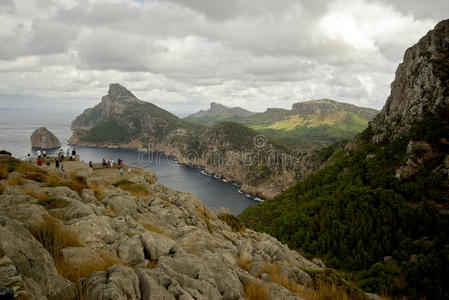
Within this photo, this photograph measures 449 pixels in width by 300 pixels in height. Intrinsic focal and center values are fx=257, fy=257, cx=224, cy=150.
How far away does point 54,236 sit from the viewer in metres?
8.12

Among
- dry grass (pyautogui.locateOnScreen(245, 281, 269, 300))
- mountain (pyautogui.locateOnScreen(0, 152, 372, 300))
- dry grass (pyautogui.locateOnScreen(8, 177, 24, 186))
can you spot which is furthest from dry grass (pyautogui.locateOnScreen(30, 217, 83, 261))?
dry grass (pyautogui.locateOnScreen(8, 177, 24, 186))

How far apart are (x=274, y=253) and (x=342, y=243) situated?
41.0 m

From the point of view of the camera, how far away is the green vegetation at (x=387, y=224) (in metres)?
37.1

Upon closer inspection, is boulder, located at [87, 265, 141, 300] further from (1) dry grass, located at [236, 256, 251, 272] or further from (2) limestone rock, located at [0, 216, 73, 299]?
(1) dry grass, located at [236, 256, 251, 272]

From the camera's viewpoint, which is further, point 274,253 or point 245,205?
point 245,205

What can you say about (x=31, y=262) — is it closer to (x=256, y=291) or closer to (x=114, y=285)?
(x=114, y=285)

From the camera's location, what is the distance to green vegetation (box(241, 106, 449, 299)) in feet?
122

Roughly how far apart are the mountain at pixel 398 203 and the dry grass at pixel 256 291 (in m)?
29.9

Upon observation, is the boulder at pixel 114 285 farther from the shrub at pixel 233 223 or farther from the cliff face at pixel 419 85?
the cliff face at pixel 419 85

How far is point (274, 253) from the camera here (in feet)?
59.9

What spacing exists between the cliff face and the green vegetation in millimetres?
4841

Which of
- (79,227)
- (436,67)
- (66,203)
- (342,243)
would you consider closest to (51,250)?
(79,227)

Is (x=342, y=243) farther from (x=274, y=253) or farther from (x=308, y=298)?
(x=308, y=298)

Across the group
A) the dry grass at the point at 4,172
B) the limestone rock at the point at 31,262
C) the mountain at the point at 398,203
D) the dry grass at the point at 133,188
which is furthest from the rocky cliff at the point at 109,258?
the mountain at the point at 398,203
